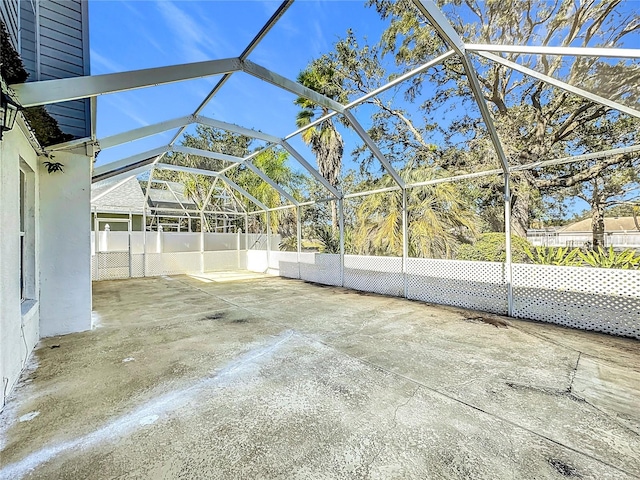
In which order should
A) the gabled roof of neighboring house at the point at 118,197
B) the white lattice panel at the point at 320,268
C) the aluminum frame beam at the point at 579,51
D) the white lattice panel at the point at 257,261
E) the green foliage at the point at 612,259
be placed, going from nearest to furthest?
the aluminum frame beam at the point at 579,51, the green foliage at the point at 612,259, the white lattice panel at the point at 320,268, the gabled roof of neighboring house at the point at 118,197, the white lattice panel at the point at 257,261

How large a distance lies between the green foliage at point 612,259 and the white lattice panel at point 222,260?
1122 centimetres

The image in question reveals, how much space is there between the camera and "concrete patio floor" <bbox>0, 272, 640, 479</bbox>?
1.73 metres

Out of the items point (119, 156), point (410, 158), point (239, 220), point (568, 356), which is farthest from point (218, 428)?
point (239, 220)

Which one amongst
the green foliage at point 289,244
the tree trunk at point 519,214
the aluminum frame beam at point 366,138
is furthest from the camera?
the green foliage at point 289,244

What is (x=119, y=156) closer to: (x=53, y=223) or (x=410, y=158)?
(x=53, y=223)

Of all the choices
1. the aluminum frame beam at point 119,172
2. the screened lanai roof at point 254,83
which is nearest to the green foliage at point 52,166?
the screened lanai roof at point 254,83

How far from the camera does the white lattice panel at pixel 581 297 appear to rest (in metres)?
4.09

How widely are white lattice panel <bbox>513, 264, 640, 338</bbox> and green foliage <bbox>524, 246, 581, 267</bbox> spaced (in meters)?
1.17

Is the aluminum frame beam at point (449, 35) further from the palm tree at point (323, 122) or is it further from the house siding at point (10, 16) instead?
the palm tree at point (323, 122)

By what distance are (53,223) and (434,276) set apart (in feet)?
21.6

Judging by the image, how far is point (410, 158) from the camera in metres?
9.70

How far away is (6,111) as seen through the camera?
2.23m

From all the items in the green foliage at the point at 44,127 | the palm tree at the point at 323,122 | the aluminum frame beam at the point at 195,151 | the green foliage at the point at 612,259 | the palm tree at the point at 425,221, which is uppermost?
the palm tree at the point at 323,122

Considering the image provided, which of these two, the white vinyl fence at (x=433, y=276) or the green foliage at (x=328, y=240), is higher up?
the green foliage at (x=328, y=240)
